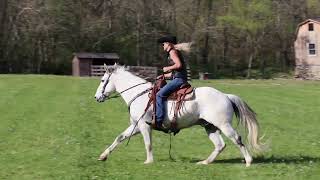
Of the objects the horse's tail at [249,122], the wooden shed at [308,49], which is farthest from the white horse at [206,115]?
the wooden shed at [308,49]

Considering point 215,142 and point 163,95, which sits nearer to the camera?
point 163,95

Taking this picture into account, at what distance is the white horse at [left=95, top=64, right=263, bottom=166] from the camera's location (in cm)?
1323

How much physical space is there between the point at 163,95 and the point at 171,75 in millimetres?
479

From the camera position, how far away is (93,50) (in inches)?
2968

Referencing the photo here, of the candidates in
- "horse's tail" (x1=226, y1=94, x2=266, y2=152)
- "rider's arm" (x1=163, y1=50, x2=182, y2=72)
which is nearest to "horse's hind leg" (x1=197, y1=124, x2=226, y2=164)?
"horse's tail" (x1=226, y1=94, x2=266, y2=152)

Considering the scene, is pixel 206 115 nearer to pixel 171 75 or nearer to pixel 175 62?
pixel 171 75

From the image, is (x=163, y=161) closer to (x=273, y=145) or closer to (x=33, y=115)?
(x=273, y=145)

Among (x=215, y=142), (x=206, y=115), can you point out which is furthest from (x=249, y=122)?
(x=206, y=115)

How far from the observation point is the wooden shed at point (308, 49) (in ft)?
243

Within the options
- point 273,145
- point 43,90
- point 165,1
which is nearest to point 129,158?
point 273,145

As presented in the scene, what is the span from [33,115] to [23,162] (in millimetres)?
11008

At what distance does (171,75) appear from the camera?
13633 mm

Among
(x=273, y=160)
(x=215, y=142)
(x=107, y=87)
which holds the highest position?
(x=107, y=87)

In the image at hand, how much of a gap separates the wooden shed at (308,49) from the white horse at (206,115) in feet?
201
